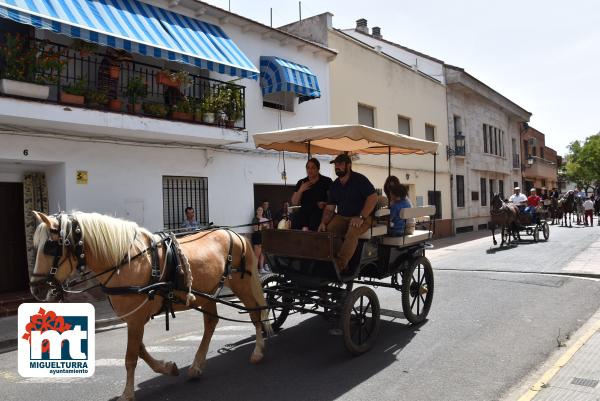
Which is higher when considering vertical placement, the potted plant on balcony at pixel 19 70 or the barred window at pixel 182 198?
the potted plant on balcony at pixel 19 70

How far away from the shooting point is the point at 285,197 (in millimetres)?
13930

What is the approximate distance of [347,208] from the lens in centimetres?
559

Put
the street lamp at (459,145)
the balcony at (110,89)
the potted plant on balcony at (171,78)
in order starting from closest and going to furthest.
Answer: the balcony at (110,89) → the potted plant on balcony at (171,78) → the street lamp at (459,145)

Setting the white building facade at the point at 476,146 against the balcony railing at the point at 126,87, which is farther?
the white building facade at the point at 476,146

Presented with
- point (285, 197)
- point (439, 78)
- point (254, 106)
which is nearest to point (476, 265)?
point (285, 197)

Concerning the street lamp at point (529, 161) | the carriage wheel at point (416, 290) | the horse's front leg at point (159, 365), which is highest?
the street lamp at point (529, 161)

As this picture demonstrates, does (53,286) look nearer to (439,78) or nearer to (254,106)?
(254,106)

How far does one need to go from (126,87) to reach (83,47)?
3.50 ft

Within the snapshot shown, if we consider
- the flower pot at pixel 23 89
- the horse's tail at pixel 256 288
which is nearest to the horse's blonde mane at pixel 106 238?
the horse's tail at pixel 256 288

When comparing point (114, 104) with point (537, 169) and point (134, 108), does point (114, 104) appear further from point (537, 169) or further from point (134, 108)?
point (537, 169)

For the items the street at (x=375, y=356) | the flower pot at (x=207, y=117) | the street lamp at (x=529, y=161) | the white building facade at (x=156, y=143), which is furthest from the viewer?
the street lamp at (x=529, y=161)

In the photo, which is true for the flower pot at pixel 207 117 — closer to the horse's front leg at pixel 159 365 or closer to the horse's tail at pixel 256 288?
the horse's tail at pixel 256 288

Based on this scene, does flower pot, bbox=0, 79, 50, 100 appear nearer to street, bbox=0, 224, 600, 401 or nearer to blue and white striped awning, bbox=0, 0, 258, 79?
blue and white striped awning, bbox=0, 0, 258, 79

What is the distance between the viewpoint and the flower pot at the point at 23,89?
7.37 metres
